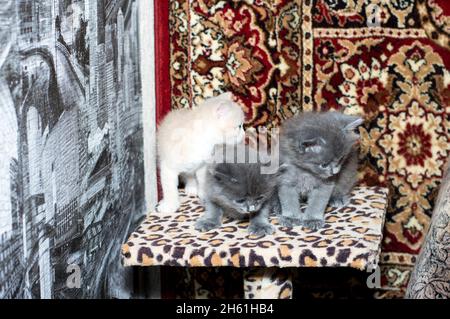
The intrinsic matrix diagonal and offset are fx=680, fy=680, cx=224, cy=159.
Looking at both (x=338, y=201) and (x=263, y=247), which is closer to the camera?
(x=263, y=247)

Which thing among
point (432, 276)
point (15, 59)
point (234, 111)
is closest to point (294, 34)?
point (234, 111)

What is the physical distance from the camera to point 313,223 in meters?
2.12

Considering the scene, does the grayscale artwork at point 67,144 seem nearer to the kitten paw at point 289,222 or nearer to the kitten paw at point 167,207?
the kitten paw at point 167,207

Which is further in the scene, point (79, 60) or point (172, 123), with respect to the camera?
point (172, 123)

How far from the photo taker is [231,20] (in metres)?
2.61

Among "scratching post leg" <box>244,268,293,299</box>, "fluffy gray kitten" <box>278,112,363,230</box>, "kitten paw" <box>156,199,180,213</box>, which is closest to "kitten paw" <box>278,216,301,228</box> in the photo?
"fluffy gray kitten" <box>278,112,363,230</box>

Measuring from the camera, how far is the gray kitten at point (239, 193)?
2.02 meters

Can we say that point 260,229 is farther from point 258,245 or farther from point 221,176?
point 221,176

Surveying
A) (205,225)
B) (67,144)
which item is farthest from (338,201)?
(67,144)

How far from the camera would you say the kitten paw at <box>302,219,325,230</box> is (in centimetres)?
211

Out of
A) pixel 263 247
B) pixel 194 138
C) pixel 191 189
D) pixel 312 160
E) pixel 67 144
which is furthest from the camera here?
pixel 191 189

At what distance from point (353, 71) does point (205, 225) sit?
2.92ft

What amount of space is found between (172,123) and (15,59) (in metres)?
0.88
